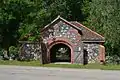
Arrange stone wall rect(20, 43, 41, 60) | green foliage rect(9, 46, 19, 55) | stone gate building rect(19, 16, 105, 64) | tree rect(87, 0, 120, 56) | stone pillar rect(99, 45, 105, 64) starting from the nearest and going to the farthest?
stone pillar rect(99, 45, 105, 64), stone gate building rect(19, 16, 105, 64), tree rect(87, 0, 120, 56), stone wall rect(20, 43, 41, 60), green foliage rect(9, 46, 19, 55)

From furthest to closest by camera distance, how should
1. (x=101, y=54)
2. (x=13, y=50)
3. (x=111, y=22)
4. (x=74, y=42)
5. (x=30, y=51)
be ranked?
(x=13, y=50), (x=30, y=51), (x=111, y=22), (x=74, y=42), (x=101, y=54)

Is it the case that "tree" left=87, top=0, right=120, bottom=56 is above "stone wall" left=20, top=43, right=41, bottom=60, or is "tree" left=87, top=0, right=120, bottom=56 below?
above

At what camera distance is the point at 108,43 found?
43719mm

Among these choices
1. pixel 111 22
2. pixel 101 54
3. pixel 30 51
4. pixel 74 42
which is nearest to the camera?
pixel 101 54

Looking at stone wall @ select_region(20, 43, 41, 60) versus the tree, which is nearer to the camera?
the tree

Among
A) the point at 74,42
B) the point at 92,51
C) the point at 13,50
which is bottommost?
the point at 92,51

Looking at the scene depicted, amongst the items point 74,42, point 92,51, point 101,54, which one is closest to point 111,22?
point 101,54

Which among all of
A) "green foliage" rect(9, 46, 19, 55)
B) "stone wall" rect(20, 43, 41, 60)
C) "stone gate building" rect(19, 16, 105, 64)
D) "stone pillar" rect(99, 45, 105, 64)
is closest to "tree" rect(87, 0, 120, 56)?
"stone gate building" rect(19, 16, 105, 64)

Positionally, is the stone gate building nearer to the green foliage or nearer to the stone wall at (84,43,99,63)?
the stone wall at (84,43,99,63)

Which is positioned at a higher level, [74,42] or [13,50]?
[74,42]

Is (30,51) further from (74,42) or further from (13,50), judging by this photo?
(74,42)

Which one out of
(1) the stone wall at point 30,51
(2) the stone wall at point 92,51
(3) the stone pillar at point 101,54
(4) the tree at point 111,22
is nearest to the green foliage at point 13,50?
(1) the stone wall at point 30,51

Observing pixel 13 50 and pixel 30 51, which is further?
pixel 13 50

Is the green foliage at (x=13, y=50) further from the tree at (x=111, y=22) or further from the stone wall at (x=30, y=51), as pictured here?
the tree at (x=111, y=22)
